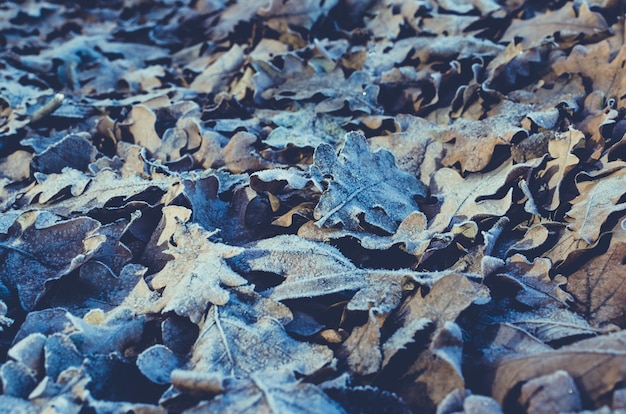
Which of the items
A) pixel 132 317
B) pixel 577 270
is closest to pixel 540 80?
pixel 577 270

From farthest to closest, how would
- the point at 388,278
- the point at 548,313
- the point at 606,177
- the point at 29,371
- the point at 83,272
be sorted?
the point at 606,177 → the point at 83,272 → the point at 388,278 → the point at 548,313 → the point at 29,371

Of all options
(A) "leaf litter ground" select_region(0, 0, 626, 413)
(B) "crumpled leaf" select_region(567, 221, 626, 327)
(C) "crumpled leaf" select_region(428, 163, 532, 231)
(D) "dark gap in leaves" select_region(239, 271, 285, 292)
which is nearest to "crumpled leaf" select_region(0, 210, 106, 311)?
(A) "leaf litter ground" select_region(0, 0, 626, 413)

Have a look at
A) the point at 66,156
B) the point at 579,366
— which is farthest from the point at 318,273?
the point at 66,156

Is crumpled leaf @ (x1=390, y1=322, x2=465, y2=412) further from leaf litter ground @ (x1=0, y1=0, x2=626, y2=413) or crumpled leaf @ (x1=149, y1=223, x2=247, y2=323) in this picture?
crumpled leaf @ (x1=149, y1=223, x2=247, y2=323)

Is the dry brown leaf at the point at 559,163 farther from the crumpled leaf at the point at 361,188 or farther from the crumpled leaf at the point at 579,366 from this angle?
the crumpled leaf at the point at 579,366

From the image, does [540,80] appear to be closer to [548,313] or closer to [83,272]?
[548,313]

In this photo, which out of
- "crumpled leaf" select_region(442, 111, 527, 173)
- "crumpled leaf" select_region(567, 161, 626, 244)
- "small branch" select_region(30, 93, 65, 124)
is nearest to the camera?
"crumpled leaf" select_region(567, 161, 626, 244)

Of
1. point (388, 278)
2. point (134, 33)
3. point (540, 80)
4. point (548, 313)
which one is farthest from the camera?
point (134, 33)

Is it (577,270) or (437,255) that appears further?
(437,255)
